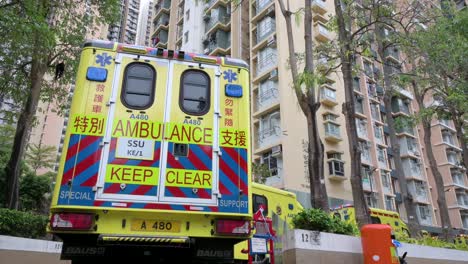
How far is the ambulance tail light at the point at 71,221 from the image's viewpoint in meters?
4.75

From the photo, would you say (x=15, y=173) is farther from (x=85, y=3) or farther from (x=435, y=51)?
(x=435, y=51)

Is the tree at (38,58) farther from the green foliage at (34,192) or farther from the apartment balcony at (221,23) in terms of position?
the apartment balcony at (221,23)

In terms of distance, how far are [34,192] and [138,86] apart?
59.1ft

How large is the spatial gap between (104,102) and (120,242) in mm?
1884

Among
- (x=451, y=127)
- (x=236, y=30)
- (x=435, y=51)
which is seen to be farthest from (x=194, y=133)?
(x=451, y=127)

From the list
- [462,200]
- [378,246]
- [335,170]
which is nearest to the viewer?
[378,246]

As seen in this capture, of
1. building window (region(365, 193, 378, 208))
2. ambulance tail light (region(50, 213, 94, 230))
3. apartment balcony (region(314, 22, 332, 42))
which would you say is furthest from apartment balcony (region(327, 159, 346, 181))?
ambulance tail light (region(50, 213, 94, 230))

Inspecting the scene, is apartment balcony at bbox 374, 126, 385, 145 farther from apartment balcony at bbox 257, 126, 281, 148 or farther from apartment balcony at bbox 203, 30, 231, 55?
apartment balcony at bbox 203, 30, 231, 55

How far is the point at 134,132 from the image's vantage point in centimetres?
544

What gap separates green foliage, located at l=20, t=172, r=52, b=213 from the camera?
2068cm

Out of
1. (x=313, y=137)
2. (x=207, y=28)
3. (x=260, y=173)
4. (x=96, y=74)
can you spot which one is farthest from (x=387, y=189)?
(x=96, y=74)

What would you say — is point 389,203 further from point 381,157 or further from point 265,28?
point 265,28

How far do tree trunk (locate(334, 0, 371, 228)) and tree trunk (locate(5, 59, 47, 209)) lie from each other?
8803mm

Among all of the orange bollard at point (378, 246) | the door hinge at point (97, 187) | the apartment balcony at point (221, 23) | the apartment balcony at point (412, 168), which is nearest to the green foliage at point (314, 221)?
the orange bollard at point (378, 246)
